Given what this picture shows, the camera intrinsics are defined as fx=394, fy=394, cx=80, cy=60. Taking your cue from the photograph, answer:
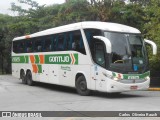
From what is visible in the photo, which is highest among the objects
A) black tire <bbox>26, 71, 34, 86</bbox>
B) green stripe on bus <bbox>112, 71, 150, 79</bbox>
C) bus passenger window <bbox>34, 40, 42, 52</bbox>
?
bus passenger window <bbox>34, 40, 42, 52</bbox>

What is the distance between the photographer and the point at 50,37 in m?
21.5

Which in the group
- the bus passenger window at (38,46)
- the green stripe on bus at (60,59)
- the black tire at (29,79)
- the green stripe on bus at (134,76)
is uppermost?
the bus passenger window at (38,46)

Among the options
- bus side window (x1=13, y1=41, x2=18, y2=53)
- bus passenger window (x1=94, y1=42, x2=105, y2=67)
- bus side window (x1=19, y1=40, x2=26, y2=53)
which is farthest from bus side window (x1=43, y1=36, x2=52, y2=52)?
bus side window (x1=13, y1=41, x2=18, y2=53)

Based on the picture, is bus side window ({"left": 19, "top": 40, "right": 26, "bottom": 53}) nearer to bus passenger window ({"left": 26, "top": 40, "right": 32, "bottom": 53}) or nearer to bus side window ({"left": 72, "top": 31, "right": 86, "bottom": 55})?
bus passenger window ({"left": 26, "top": 40, "right": 32, "bottom": 53})

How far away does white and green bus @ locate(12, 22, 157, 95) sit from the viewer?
54.1 feet

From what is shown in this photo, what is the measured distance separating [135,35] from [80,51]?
8.56ft

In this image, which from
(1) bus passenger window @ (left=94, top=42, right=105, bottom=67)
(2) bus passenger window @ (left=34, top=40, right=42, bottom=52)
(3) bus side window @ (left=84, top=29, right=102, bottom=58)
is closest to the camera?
(1) bus passenger window @ (left=94, top=42, right=105, bottom=67)

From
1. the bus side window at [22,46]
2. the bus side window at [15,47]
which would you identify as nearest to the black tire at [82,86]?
the bus side window at [22,46]

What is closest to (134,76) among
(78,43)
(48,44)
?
(78,43)

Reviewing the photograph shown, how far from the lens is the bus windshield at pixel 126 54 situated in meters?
16.5

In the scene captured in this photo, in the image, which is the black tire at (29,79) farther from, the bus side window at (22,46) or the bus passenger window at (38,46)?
the bus passenger window at (38,46)

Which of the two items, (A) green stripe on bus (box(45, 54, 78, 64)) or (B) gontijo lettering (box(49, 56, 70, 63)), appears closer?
(A) green stripe on bus (box(45, 54, 78, 64))

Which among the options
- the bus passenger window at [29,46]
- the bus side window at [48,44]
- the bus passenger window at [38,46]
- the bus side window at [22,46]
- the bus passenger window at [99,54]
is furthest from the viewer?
the bus side window at [22,46]

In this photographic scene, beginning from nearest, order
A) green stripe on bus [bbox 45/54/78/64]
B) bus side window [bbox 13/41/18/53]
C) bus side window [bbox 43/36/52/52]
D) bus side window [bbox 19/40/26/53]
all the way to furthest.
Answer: green stripe on bus [bbox 45/54/78/64]
bus side window [bbox 43/36/52/52]
bus side window [bbox 19/40/26/53]
bus side window [bbox 13/41/18/53]
